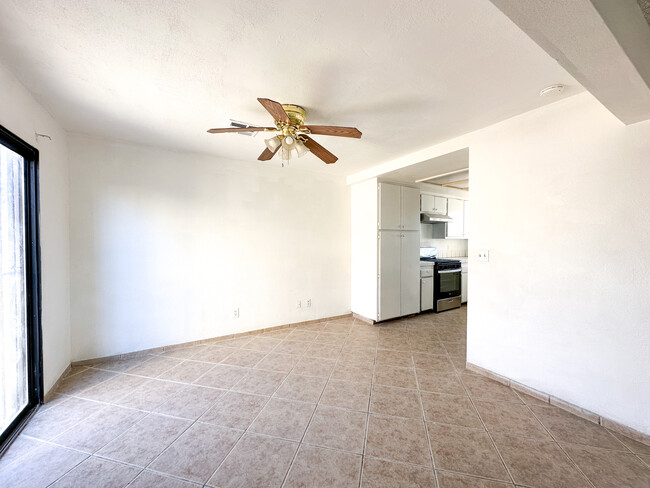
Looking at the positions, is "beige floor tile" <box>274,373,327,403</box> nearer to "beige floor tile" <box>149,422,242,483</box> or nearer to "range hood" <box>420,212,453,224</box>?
"beige floor tile" <box>149,422,242,483</box>

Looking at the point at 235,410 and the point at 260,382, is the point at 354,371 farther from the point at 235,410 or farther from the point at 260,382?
the point at 235,410

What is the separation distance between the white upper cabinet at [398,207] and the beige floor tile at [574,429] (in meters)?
2.53

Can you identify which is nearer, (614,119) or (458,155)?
(614,119)

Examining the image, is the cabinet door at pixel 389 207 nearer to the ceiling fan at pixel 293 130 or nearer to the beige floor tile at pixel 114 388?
the ceiling fan at pixel 293 130

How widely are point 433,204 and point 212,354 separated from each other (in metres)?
4.22

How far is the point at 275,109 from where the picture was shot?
1497mm

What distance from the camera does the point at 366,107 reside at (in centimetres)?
193

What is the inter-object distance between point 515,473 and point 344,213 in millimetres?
3362

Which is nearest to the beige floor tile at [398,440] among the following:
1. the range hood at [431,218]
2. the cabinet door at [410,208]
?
the cabinet door at [410,208]

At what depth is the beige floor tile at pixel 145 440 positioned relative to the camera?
146cm

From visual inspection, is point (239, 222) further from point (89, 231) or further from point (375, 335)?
point (375, 335)

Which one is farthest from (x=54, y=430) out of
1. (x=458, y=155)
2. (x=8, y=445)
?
(x=458, y=155)

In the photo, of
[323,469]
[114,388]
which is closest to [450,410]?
[323,469]

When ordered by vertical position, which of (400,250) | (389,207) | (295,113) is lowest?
(400,250)
